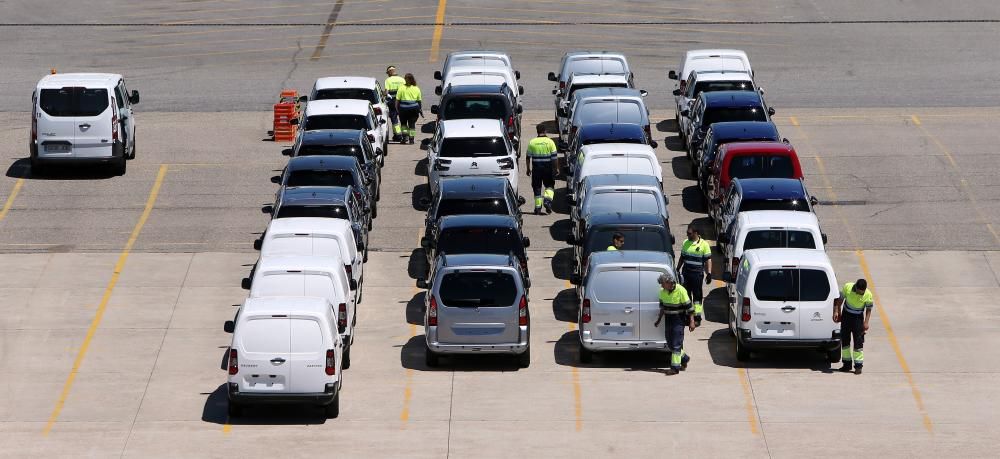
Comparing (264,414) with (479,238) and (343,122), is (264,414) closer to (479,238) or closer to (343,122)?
(479,238)

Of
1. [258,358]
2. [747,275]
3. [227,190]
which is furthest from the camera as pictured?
[227,190]

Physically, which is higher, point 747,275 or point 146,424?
point 747,275

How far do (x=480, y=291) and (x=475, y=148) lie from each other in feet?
29.1

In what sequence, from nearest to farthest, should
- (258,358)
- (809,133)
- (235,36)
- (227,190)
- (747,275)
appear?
(258,358), (747,275), (227,190), (809,133), (235,36)

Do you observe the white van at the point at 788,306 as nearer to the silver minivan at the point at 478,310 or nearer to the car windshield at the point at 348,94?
the silver minivan at the point at 478,310

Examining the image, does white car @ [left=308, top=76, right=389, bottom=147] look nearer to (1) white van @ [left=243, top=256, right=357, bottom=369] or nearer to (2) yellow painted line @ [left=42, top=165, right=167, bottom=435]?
(2) yellow painted line @ [left=42, top=165, right=167, bottom=435]

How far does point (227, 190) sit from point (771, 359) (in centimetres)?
1357

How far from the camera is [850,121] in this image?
42.3m

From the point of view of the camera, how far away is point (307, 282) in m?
27.2

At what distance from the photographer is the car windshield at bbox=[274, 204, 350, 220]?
3116 cm

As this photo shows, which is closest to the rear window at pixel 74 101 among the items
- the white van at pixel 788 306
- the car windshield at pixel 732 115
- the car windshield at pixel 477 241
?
the car windshield at pixel 477 241

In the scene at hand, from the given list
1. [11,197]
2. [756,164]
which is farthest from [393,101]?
[756,164]

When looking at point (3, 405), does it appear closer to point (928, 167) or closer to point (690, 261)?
point (690, 261)

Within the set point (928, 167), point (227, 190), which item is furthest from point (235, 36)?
point (928, 167)
